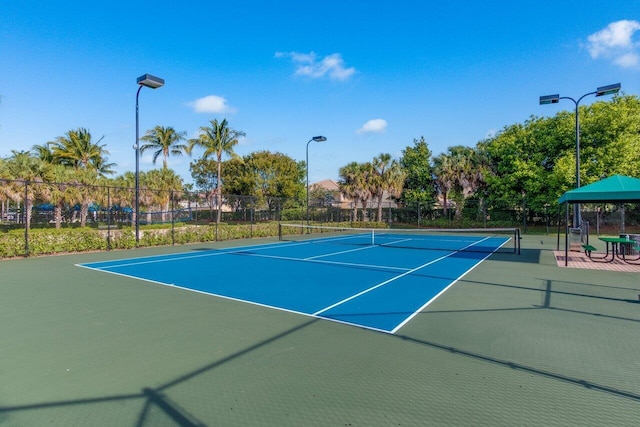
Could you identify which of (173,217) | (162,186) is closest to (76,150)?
(162,186)

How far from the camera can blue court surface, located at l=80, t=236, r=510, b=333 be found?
6359mm

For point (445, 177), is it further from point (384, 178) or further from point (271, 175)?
point (271, 175)

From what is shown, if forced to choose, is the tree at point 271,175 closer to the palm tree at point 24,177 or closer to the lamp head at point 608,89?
the palm tree at point 24,177

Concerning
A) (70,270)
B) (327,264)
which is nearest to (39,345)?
(70,270)

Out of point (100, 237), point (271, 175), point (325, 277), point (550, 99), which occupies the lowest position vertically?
point (325, 277)

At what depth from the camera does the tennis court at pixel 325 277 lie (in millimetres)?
6363

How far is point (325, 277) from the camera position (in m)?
9.49

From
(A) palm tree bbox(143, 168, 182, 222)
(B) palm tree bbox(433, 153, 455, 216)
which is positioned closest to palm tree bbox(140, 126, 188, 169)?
(A) palm tree bbox(143, 168, 182, 222)

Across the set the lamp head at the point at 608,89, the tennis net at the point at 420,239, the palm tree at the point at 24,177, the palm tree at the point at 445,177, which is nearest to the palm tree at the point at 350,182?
the tennis net at the point at 420,239

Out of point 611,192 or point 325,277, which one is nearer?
point 325,277

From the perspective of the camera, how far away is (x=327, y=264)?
11.8 metres

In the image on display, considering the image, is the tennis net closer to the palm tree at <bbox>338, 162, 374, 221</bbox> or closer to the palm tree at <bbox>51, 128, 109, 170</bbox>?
the palm tree at <bbox>338, 162, 374, 221</bbox>

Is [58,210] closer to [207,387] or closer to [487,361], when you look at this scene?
[207,387]

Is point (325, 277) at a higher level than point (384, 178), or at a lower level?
lower
